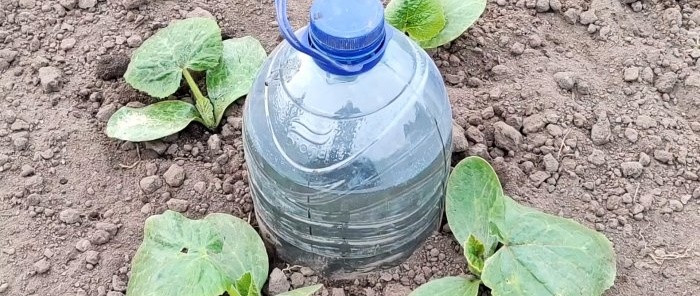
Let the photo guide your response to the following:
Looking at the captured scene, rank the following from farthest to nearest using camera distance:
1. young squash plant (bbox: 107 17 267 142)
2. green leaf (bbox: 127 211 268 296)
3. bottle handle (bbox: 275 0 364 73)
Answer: young squash plant (bbox: 107 17 267 142) → green leaf (bbox: 127 211 268 296) → bottle handle (bbox: 275 0 364 73)

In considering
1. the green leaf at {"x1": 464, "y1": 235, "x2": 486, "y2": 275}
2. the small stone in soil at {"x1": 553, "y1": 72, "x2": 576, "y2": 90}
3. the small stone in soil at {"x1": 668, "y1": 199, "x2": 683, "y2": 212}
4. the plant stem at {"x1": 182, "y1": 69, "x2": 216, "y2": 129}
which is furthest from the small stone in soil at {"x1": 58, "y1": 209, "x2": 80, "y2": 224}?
the small stone in soil at {"x1": 668, "y1": 199, "x2": 683, "y2": 212}

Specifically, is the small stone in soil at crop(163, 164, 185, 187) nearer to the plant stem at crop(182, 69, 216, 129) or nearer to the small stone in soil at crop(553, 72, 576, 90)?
the plant stem at crop(182, 69, 216, 129)

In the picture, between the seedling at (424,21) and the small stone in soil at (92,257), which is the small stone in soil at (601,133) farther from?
the small stone in soil at (92,257)

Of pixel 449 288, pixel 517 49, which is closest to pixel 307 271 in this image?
pixel 449 288

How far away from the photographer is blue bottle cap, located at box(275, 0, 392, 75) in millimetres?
1663

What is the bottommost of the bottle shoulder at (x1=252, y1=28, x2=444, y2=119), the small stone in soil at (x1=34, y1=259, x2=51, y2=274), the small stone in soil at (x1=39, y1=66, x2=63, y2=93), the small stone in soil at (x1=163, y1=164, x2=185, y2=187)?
the small stone in soil at (x1=34, y1=259, x2=51, y2=274)

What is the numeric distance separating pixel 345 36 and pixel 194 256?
2.18ft

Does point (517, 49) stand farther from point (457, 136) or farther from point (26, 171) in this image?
point (26, 171)

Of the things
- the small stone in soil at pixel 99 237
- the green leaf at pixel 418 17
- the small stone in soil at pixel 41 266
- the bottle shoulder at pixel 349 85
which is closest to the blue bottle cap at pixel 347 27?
the bottle shoulder at pixel 349 85

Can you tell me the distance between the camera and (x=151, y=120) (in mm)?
2393

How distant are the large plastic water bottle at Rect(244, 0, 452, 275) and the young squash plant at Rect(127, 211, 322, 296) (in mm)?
117

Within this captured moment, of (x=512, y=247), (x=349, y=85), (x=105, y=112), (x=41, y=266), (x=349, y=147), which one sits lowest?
(x=41, y=266)

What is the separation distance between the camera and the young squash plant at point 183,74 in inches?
94.4

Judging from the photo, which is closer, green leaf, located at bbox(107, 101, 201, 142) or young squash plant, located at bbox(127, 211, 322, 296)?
young squash plant, located at bbox(127, 211, 322, 296)
